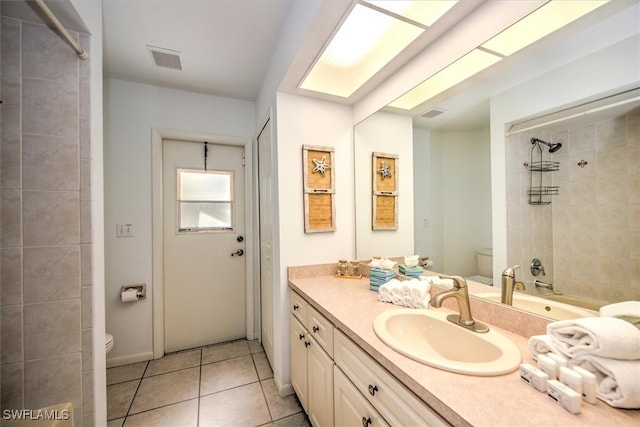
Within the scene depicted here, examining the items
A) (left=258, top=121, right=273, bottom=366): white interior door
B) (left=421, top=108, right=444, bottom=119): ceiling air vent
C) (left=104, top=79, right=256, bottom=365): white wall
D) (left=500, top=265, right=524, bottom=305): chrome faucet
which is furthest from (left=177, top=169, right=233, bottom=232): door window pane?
(left=500, top=265, right=524, bottom=305): chrome faucet

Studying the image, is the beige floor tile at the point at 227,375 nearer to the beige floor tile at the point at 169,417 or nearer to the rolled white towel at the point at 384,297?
the beige floor tile at the point at 169,417

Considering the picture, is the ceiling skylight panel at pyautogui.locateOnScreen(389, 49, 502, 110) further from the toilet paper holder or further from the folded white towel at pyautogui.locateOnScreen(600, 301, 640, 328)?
the toilet paper holder

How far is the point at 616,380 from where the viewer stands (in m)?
0.57

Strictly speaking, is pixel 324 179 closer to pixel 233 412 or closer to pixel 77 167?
pixel 77 167

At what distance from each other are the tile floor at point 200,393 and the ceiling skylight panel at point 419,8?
2.33 meters

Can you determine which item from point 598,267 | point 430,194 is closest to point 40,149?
point 430,194

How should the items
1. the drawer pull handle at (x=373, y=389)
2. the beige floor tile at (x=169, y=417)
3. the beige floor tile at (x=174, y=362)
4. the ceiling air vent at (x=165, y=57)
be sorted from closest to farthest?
1. the drawer pull handle at (x=373, y=389)
2. the beige floor tile at (x=169, y=417)
3. the ceiling air vent at (x=165, y=57)
4. the beige floor tile at (x=174, y=362)

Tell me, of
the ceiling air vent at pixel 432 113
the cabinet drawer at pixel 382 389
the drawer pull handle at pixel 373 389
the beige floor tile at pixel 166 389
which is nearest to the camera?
the cabinet drawer at pixel 382 389

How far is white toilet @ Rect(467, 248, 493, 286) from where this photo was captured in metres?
1.15

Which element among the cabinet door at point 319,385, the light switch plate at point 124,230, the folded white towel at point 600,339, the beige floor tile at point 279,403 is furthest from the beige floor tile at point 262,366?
→ the folded white towel at point 600,339

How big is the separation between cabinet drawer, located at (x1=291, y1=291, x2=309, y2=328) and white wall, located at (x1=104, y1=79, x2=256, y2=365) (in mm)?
1457

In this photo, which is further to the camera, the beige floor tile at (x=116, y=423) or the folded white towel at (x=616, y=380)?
the beige floor tile at (x=116, y=423)

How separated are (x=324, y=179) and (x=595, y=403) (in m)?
1.65

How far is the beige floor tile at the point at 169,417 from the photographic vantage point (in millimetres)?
1554
